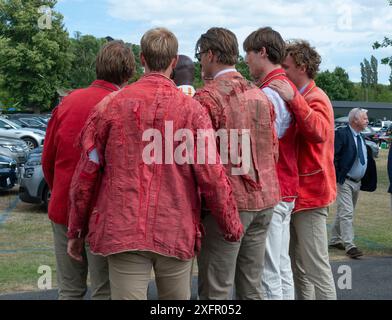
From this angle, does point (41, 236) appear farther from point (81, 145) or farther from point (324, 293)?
point (81, 145)

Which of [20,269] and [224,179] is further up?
[224,179]

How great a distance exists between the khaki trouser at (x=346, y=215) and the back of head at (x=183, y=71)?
335 cm

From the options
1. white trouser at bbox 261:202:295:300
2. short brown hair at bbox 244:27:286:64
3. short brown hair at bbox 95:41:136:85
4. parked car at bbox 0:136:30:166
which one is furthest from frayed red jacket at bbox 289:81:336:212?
parked car at bbox 0:136:30:166

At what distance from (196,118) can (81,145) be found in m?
0.60

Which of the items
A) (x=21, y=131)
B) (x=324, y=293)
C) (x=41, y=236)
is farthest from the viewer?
(x=21, y=131)

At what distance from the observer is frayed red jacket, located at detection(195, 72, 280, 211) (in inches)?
139

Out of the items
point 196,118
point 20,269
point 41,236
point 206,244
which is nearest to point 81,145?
point 196,118

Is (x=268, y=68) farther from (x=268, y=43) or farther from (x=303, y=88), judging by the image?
(x=303, y=88)

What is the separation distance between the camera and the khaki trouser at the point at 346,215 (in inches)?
314

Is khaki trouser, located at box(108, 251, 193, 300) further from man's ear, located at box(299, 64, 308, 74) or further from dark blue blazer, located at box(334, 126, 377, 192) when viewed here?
dark blue blazer, located at box(334, 126, 377, 192)

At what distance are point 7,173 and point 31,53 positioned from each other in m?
46.5

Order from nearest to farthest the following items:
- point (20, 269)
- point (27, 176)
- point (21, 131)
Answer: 1. point (20, 269)
2. point (27, 176)
3. point (21, 131)

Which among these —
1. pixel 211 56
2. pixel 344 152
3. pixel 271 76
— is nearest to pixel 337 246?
pixel 344 152

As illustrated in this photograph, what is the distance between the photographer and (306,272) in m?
4.42
